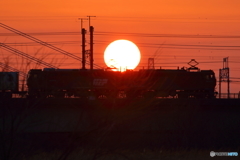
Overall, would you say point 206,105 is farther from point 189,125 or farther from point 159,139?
point 159,139

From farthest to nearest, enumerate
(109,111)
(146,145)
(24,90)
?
(146,145) → (24,90) → (109,111)

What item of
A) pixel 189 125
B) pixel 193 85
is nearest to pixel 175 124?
pixel 189 125

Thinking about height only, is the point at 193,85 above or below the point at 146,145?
above

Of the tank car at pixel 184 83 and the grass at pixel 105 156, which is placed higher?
the tank car at pixel 184 83

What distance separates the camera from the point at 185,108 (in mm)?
35375

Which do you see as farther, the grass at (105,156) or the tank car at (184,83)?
the tank car at (184,83)

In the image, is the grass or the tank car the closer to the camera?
the grass

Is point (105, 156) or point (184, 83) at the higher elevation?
point (184, 83)

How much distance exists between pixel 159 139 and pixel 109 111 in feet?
89.1

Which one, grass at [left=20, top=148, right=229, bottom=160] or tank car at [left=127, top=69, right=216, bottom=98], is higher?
tank car at [left=127, top=69, right=216, bottom=98]

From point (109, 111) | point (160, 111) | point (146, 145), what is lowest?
point (146, 145)

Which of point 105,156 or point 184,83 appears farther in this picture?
point 184,83

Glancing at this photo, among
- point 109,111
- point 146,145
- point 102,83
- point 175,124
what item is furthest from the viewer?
point 102,83

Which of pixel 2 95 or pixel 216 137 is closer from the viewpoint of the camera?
pixel 2 95
